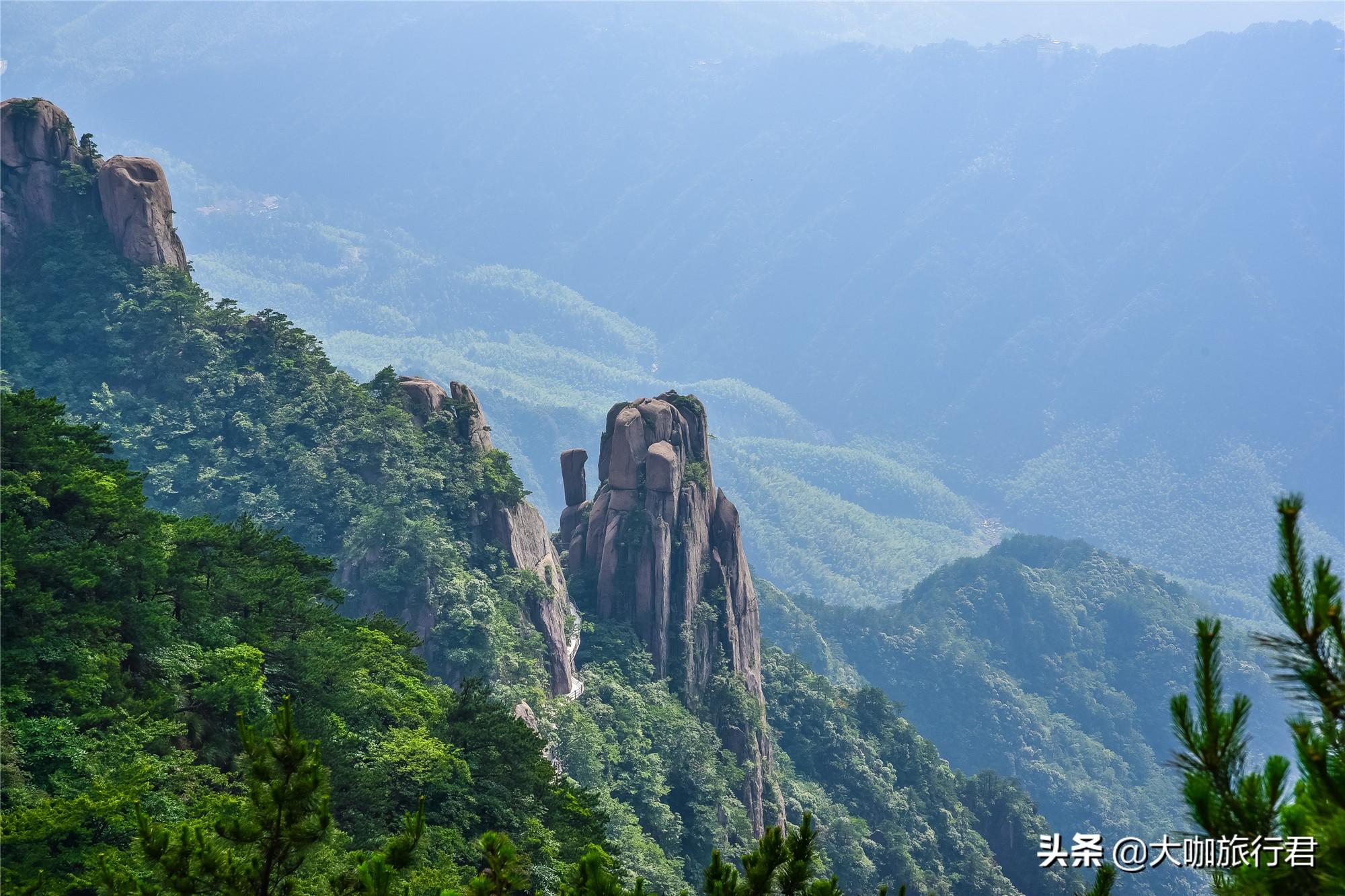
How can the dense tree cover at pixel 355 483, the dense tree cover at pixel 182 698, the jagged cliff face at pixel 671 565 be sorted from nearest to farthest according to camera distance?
the dense tree cover at pixel 182 698, the dense tree cover at pixel 355 483, the jagged cliff face at pixel 671 565

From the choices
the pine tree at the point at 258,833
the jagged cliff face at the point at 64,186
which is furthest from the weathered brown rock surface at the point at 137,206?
the pine tree at the point at 258,833

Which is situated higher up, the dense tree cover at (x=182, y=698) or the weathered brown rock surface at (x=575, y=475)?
the weathered brown rock surface at (x=575, y=475)

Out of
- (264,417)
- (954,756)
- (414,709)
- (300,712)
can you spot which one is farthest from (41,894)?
(954,756)

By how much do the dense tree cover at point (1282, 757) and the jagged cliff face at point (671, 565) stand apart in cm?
4023

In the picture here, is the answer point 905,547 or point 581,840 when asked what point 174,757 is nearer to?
point 581,840

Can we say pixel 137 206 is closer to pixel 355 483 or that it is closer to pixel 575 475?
pixel 355 483

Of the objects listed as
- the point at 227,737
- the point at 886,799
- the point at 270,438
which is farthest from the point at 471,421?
the point at 227,737

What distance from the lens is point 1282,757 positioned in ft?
22.0

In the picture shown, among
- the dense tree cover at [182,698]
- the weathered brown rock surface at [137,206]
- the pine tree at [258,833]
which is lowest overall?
the pine tree at [258,833]

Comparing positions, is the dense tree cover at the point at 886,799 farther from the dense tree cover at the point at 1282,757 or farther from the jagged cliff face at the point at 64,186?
the dense tree cover at the point at 1282,757

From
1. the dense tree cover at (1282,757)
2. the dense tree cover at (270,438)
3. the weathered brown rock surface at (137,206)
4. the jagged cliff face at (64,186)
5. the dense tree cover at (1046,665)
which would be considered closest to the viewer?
the dense tree cover at (1282,757)

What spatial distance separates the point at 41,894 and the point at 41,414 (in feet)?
40.1

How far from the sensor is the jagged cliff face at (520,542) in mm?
42281

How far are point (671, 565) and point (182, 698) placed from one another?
3076 centimetres
